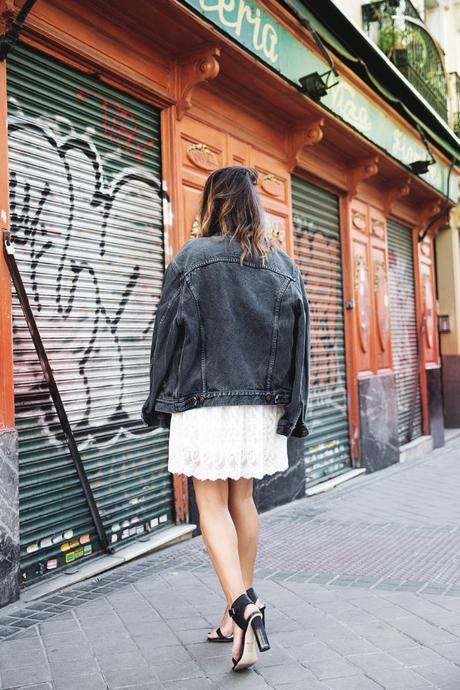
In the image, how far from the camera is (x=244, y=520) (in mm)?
3156

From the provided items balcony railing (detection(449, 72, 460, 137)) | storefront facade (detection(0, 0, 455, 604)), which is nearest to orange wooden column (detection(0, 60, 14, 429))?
storefront facade (detection(0, 0, 455, 604))

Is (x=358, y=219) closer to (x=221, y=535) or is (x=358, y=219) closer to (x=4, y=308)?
(x=4, y=308)

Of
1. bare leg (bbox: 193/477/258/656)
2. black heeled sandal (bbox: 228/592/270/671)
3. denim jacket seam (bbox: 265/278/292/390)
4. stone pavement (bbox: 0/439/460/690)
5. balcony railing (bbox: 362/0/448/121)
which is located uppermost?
balcony railing (bbox: 362/0/448/121)

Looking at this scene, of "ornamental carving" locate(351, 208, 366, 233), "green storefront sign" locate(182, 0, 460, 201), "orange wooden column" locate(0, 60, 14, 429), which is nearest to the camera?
"orange wooden column" locate(0, 60, 14, 429)

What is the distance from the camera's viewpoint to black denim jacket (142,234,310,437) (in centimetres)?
294

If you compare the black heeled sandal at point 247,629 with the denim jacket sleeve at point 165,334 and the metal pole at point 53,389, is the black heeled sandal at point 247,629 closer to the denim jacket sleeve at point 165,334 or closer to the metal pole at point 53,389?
the denim jacket sleeve at point 165,334

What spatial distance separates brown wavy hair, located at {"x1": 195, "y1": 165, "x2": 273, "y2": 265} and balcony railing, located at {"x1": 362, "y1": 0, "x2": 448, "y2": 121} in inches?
301

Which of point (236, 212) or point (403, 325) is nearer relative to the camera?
point (236, 212)

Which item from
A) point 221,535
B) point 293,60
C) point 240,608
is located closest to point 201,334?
point 221,535

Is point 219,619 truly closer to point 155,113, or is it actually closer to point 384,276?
point 155,113

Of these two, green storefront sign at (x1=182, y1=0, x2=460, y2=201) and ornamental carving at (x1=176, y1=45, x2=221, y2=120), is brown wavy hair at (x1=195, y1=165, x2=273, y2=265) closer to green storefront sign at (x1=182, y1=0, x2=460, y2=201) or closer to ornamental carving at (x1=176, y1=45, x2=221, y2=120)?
green storefront sign at (x1=182, y1=0, x2=460, y2=201)

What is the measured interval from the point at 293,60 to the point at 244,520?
472 cm

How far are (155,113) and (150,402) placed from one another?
131 inches

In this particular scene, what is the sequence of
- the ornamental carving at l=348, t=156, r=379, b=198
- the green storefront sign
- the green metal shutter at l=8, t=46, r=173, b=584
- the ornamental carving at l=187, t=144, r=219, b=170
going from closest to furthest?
the green metal shutter at l=8, t=46, r=173, b=584, the green storefront sign, the ornamental carving at l=187, t=144, r=219, b=170, the ornamental carving at l=348, t=156, r=379, b=198
